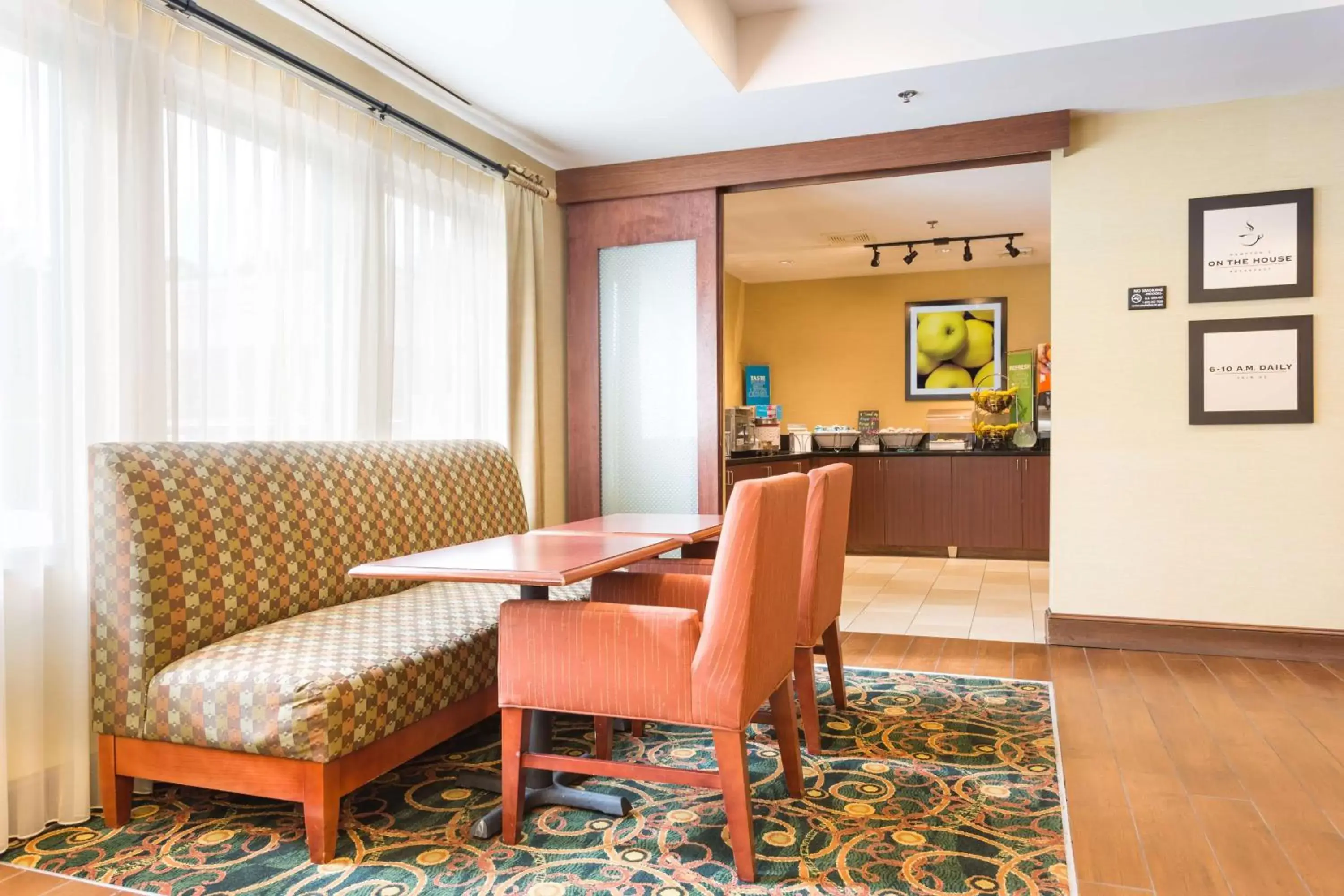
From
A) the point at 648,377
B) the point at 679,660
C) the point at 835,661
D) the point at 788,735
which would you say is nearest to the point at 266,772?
the point at 679,660

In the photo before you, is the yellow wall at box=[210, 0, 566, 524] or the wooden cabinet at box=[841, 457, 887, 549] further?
the wooden cabinet at box=[841, 457, 887, 549]

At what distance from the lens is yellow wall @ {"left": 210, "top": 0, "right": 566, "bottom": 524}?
10.8ft

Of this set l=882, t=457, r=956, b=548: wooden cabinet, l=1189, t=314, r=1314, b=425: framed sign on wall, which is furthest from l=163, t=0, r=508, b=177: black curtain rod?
l=882, t=457, r=956, b=548: wooden cabinet

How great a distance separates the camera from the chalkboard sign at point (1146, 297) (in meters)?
4.14

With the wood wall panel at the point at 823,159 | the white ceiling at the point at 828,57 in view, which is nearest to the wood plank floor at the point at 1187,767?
the wood wall panel at the point at 823,159

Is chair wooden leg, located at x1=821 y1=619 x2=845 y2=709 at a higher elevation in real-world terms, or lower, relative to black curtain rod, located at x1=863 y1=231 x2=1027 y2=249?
lower

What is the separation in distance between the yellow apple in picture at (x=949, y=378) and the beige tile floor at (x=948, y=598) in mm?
2011

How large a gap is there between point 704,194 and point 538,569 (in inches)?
126

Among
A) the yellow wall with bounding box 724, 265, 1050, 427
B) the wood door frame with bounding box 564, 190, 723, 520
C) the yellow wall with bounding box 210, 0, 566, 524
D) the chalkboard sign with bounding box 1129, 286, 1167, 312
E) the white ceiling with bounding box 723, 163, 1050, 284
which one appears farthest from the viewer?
the yellow wall with bounding box 724, 265, 1050, 427

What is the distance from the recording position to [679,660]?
2.01 meters

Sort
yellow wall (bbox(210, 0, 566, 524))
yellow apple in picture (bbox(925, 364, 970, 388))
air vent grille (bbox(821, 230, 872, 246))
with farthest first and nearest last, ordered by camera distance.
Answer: yellow apple in picture (bbox(925, 364, 970, 388))
air vent grille (bbox(821, 230, 872, 246))
yellow wall (bbox(210, 0, 566, 524))

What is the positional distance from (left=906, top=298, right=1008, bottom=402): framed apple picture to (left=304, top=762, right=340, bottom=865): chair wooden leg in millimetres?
7633

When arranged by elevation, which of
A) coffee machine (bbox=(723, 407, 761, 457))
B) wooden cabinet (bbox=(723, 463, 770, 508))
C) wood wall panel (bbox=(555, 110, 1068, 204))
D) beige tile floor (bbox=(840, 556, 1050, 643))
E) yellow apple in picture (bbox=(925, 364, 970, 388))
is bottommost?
beige tile floor (bbox=(840, 556, 1050, 643))

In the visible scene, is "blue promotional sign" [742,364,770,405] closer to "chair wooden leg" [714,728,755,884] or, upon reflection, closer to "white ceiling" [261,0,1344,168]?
"white ceiling" [261,0,1344,168]
